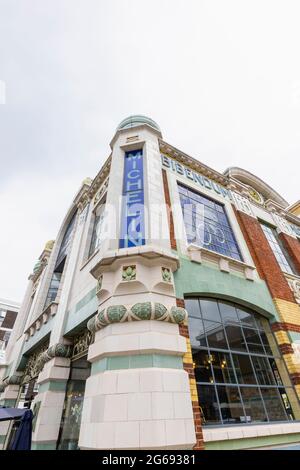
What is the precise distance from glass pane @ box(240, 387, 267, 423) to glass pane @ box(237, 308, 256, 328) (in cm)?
166

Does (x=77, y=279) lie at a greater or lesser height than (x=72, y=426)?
greater

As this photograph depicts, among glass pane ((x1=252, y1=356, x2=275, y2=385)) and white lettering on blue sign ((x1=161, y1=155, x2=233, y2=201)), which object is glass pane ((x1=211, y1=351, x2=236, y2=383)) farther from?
white lettering on blue sign ((x1=161, y1=155, x2=233, y2=201))

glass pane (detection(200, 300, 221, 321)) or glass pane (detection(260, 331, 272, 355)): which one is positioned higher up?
glass pane (detection(200, 300, 221, 321))

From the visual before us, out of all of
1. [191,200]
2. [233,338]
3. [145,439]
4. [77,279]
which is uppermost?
[191,200]

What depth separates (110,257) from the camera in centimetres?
504

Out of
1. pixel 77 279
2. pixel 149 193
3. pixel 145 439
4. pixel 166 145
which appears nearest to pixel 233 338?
pixel 145 439

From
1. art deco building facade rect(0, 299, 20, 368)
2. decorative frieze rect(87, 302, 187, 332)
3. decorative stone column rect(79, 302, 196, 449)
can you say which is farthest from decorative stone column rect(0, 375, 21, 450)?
art deco building facade rect(0, 299, 20, 368)

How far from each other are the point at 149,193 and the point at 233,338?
4535 millimetres

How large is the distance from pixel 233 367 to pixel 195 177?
275 inches

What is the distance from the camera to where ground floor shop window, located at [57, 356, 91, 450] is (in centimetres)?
562

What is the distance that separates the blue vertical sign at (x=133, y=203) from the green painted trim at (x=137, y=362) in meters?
2.46

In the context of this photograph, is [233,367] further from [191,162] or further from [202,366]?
[191,162]
